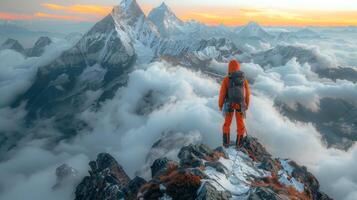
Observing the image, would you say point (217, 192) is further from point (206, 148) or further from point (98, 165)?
point (98, 165)

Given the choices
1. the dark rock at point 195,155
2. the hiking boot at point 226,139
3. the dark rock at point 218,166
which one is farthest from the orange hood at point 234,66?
the dark rock at point 195,155

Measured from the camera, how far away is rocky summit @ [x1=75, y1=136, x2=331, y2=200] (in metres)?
30.4

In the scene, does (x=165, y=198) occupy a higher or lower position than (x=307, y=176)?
higher

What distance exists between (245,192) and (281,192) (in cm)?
407

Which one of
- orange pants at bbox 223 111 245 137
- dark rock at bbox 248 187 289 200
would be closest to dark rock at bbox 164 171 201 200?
dark rock at bbox 248 187 289 200

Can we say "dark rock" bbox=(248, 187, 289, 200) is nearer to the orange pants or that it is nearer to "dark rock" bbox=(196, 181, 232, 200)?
"dark rock" bbox=(196, 181, 232, 200)

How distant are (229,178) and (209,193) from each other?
631 centimetres

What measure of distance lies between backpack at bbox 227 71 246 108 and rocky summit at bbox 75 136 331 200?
6.17m

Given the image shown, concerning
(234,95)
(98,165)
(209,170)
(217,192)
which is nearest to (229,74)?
(234,95)

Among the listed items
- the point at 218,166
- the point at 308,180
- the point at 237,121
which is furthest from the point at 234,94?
the point at 308,180

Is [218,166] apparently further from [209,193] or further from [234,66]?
[234,66]

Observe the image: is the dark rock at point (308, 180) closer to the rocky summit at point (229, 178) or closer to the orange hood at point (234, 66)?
the rocky summit at point (229, 178)

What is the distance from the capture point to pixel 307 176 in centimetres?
4653

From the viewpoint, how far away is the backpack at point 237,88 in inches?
1382
